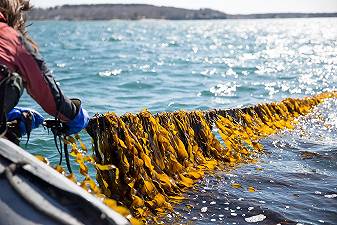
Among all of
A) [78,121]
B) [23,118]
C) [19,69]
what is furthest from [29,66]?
[23,118]

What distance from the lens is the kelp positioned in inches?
175

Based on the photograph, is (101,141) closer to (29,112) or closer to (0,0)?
(29,112)

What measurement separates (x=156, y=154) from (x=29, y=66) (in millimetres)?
2513

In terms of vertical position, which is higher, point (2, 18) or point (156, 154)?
point (2, 18)

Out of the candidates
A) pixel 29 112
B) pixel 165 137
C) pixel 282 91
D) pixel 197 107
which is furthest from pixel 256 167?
pixel 282 91

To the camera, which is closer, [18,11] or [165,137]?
[18,11]

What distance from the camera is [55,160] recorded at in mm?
7316

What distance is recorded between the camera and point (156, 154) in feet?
16.5

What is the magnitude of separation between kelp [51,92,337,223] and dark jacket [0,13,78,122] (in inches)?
27.1

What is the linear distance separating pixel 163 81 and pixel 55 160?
10555 mm

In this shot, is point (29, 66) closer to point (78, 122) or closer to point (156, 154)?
point (78, 122)

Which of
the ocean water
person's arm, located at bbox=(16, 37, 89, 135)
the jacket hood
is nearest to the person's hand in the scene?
person's arm, located at bbox=(16, 37, 89, 135)

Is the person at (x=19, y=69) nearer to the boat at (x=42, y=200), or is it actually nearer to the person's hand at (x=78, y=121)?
the person's hand at (x=78, y=121)

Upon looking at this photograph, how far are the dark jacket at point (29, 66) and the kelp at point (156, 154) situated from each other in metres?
0.69
